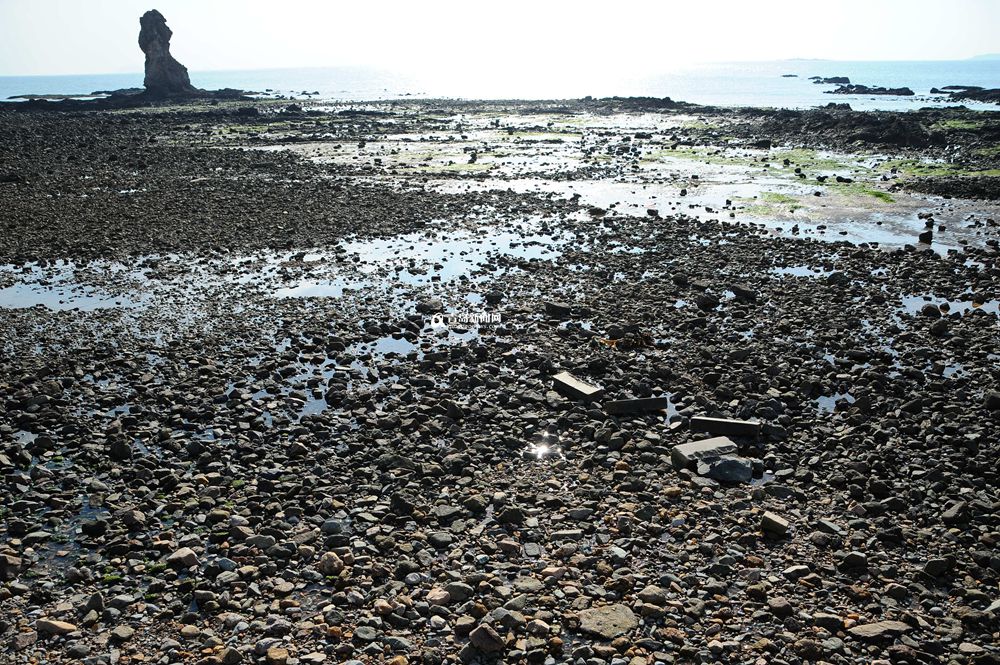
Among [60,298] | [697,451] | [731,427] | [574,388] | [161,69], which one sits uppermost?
[161,69]

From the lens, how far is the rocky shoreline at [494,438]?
8750 millimetres

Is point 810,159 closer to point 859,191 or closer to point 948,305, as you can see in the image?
point 859,191

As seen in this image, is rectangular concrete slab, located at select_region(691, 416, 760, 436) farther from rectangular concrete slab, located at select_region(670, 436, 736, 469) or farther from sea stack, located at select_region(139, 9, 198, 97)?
sea stack, located at select_region(139, 9, 198, 97)

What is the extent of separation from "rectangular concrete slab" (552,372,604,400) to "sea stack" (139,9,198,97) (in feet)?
438

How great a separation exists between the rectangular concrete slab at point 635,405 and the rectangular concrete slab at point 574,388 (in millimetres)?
342

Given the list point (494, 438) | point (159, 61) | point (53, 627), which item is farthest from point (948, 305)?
point (159, 61)

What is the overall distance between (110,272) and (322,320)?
29.7 feet

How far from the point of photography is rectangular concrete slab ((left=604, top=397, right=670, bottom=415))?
559 inches

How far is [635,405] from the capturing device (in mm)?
14328

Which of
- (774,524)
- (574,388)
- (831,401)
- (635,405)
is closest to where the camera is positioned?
(774,524)

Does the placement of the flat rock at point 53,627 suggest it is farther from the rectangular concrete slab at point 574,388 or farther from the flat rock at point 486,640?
the rectangular concrete slab at point 574,388

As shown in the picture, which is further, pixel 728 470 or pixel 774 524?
pixel 728 470

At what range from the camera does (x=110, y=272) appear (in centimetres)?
2364

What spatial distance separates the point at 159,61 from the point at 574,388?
13927 cm
